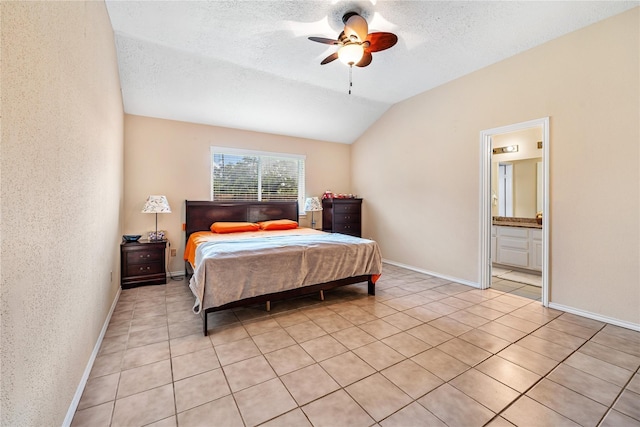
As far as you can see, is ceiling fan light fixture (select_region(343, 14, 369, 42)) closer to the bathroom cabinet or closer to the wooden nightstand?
the wooden nightstand

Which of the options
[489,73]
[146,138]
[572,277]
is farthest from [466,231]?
[146,138]

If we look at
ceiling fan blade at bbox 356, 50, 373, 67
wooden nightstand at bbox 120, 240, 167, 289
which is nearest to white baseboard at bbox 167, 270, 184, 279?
wooden nightstand at bbox 120, 240, 167, 289

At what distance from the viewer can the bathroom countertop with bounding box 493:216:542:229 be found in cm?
470

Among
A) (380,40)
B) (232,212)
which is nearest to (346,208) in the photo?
(232,212)

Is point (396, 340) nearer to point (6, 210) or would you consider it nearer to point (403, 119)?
point (6, 210)

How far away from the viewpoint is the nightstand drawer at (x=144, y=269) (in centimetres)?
391

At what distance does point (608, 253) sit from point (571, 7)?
247 centimetres

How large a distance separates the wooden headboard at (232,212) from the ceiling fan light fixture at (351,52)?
320 cm

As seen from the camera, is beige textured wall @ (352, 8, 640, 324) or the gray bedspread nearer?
the gray bedspread

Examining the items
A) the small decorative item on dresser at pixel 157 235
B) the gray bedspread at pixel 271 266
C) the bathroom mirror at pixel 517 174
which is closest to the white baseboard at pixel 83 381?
the gray bedspread at pixel 271 266

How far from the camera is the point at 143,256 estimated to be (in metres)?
3.98

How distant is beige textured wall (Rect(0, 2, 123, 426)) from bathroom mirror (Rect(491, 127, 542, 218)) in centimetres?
551

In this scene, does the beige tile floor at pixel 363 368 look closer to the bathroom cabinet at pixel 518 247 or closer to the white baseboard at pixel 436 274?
the white baseboard at pixel 436 274

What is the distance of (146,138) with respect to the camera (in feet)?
14.3
